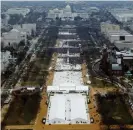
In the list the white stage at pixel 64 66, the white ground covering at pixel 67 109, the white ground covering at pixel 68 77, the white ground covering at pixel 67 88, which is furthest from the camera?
the white stage at pixel 64 66

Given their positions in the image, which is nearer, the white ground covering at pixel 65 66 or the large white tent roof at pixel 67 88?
the large white tent roof at pixel 67 88

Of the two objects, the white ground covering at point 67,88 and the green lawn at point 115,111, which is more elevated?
the white ground covering at point 67,88

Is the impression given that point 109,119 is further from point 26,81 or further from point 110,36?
point 110,36

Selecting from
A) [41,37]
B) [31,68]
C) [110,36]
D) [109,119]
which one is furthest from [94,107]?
[41,37]

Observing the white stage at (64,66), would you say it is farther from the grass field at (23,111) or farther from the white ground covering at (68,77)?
the grass field at (23,111)

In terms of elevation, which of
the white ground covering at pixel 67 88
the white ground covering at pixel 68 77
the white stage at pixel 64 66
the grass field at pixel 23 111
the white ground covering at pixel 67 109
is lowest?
the white stage at pixel 64 66

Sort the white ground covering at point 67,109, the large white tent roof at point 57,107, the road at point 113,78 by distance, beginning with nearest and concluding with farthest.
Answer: the white ground covering at point 67,109
the large white tent roof at point 57,107
the road at point 113,78

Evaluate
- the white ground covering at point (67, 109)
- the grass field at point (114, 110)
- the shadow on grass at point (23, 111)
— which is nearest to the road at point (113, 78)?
the grass field at point (114, 110)

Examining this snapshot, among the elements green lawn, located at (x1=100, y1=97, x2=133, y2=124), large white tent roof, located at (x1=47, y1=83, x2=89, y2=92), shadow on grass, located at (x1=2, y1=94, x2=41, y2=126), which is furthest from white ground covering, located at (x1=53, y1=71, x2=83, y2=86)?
green lawn, located at (x1=100, y1=97, x2=133, y2=124)
